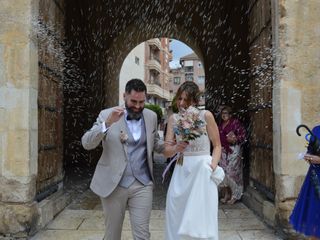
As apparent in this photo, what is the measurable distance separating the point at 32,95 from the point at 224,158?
3.55 m

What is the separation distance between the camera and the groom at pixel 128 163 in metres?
3.54

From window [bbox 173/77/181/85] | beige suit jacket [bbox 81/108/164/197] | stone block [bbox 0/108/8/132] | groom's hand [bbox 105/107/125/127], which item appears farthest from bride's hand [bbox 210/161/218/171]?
window [bbox 173/77/181/85]

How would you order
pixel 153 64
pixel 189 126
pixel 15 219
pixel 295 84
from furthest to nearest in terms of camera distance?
pixel 153 64 → pixel 295 84 → pixel 15 219 → pixel 189 126

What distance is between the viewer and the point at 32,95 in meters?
5.13

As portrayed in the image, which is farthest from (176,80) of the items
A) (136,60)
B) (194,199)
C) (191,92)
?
(194,199)

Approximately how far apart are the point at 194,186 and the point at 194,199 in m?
0.11

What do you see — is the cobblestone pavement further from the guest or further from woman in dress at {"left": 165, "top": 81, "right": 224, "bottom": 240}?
woman in dress at {"left": 165, "top": 81, "right": 224, "bottom": 240}

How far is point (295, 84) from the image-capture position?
5.04m

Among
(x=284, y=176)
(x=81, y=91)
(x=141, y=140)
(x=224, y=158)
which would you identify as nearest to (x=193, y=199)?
(x=141, y=140)

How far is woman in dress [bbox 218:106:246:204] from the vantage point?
7.25m

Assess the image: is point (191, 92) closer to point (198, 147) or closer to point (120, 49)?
point (198, 147)

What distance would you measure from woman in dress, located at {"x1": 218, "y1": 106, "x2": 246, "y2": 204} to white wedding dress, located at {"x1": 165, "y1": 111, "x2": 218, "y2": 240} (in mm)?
3615

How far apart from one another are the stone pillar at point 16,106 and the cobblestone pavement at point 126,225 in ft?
1.48

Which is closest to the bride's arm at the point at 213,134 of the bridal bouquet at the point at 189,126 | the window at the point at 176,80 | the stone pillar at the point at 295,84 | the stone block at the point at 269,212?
the bridal bouquet at the point at 189,126
